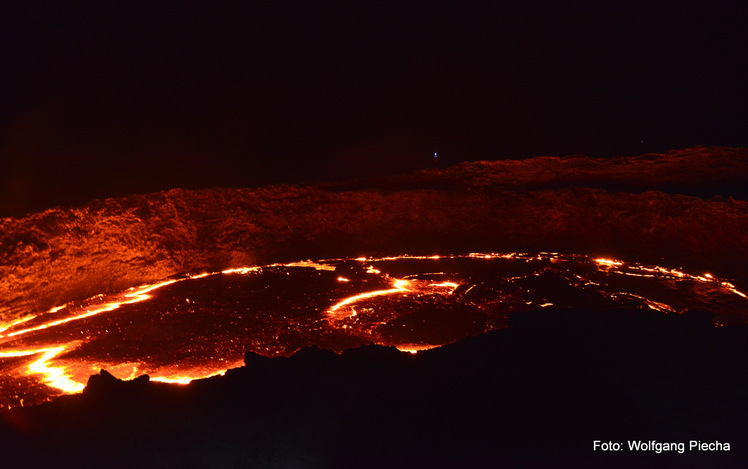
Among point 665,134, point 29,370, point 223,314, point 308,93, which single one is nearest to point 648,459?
point 223,314

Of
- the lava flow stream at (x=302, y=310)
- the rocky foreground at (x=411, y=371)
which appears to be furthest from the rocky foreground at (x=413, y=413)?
the lava flow stream at (x=302, y=310)

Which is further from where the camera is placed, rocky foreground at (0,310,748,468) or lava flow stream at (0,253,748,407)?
lava flow stream at (0,253,748,407)

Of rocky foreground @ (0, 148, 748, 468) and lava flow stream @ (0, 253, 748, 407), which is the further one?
lava flow stream @ (0, 253, 748, 407)

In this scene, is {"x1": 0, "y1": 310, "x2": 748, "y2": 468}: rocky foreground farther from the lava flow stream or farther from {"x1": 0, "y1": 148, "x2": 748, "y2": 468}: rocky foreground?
the lava flow stream

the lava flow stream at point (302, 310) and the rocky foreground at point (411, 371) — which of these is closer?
the rocky foreground at point (411, 371)

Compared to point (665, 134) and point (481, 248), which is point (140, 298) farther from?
point (665, 134)

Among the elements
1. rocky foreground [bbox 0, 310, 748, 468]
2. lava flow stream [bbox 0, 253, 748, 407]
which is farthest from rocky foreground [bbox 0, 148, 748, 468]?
lava flow stream [bbox 0, 253, 748, 407]

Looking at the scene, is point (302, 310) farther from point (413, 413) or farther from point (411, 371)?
point (413, 413)

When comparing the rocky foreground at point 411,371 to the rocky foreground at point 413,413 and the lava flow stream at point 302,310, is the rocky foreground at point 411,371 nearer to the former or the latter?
the rocky foreground at point 413,413
